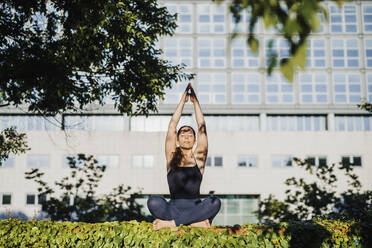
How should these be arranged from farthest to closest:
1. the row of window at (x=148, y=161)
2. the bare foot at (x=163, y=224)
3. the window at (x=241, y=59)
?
the window at (x=241, y=59) → the row of window at (x=148, y=161) → the bare foot at (x=163, y=224)

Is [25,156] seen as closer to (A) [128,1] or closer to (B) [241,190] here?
(B) [241,190]

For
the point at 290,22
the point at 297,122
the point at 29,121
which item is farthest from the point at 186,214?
the point at 297,122

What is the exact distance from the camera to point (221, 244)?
4199mm

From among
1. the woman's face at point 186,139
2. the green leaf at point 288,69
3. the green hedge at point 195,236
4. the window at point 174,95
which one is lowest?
the green hedge at point 195,236

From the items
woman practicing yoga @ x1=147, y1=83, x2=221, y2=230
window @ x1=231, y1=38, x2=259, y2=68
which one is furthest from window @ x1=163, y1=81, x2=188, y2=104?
woman practicing yoga @ x1=147, y1=83, x2=221, y2=230

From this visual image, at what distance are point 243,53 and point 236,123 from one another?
6777 mm

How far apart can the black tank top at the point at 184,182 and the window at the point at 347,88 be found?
104 ft

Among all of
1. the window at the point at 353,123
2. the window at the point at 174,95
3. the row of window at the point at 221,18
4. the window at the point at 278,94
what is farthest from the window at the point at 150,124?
the window at the point at 353,123

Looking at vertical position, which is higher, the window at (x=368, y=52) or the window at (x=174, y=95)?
the window at (x=368, y=52)

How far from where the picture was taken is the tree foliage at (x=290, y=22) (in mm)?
2170

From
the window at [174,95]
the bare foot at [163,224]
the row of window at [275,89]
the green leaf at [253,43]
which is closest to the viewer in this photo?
the green leaf at [253,43]

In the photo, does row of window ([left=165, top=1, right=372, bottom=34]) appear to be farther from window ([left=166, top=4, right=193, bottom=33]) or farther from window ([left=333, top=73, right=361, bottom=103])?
window ([left=333, top=73, right=361, bottom=103])

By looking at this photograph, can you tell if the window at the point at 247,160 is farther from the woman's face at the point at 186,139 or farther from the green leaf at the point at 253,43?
the green leaf at the point at 253,43

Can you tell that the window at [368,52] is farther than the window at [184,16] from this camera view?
Yes
